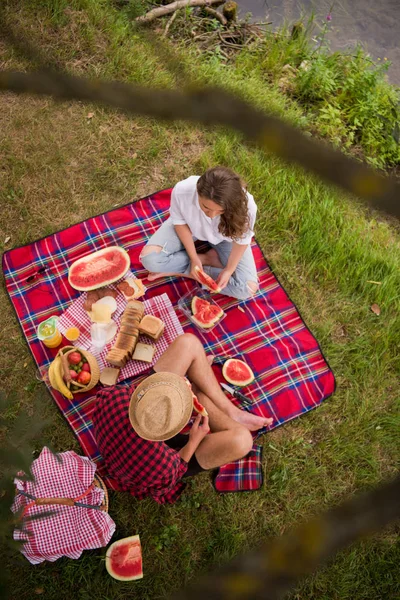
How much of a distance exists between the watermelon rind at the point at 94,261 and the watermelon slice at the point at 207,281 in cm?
62

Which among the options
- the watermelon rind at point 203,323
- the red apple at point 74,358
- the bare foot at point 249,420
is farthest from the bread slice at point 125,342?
the bare foot at point 249,420

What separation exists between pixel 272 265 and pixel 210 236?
2.68ft

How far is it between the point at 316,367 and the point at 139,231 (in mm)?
2084

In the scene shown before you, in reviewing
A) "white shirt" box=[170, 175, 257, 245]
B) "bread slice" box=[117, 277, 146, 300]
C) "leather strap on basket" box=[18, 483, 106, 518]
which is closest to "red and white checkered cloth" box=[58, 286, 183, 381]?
"bread slice" box=[117, 277, 146, 300]

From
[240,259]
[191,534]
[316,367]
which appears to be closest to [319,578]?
[191,534]

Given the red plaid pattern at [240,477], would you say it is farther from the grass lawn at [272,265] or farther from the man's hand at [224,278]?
the man's hand at [224,278]

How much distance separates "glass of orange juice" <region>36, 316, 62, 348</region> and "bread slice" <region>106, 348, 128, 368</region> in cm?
52

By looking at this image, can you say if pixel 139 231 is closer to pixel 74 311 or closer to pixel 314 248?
pixel 74 311

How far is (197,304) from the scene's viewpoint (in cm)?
425

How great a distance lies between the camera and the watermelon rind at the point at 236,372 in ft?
13.4

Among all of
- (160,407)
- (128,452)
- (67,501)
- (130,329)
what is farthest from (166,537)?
(130,329)

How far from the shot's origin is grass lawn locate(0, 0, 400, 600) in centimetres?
365

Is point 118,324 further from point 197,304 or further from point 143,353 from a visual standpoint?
point 197,304

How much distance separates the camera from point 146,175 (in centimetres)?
506
